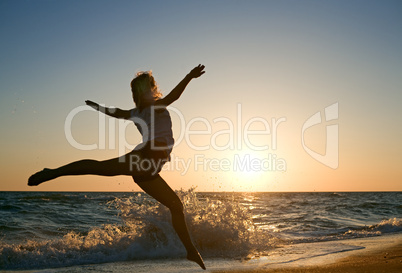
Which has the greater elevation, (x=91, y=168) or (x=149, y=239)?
(x=91, y=168)

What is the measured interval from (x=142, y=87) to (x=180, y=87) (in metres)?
0.42

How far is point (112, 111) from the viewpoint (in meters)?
4.38

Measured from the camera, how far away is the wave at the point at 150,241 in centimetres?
884

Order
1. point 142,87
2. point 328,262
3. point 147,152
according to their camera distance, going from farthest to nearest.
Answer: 1. point 328,262
2. point 142,87
3. point 147,152

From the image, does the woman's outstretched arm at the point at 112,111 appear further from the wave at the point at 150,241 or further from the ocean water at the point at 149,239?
the wave at the point at 150,241

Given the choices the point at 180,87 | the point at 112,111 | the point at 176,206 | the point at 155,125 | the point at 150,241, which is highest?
the point at 180,87

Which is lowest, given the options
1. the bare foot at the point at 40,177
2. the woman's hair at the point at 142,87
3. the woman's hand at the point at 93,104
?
the bare foot at the point at 40,177

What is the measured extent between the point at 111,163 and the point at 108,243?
6.57 meters

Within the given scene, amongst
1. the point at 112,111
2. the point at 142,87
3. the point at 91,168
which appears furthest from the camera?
the point at 112,111

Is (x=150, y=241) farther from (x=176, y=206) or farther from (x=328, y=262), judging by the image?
(x=176, y=206)

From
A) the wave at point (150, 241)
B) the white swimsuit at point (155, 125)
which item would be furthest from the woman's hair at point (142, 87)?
the wave at point (150, 241)

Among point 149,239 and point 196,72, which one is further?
point 149,239

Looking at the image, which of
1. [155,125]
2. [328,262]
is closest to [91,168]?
[155,125]

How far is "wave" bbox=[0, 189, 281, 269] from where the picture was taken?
8.84 meters
